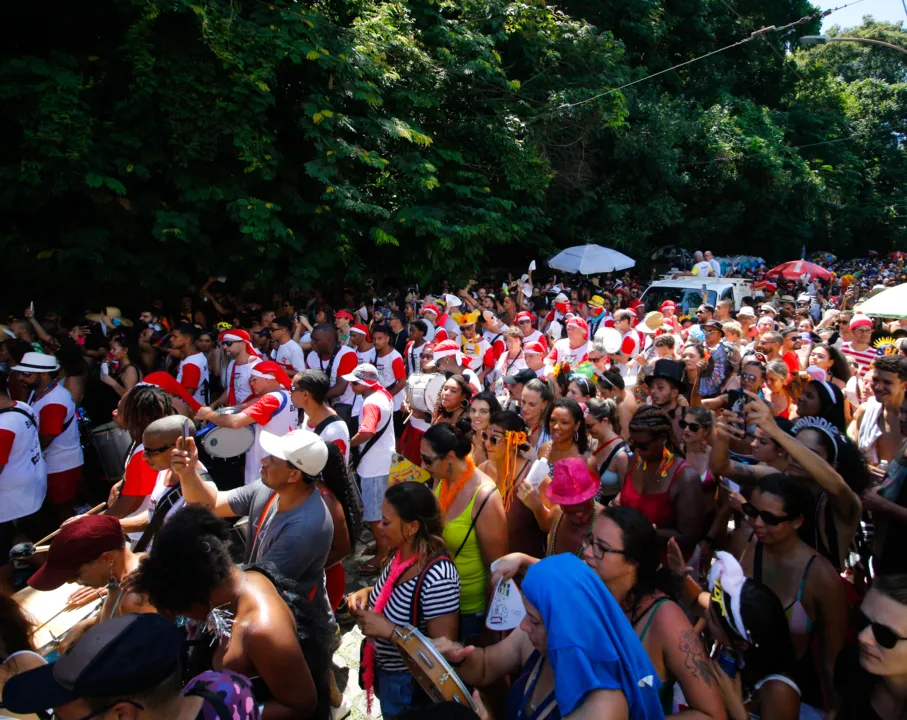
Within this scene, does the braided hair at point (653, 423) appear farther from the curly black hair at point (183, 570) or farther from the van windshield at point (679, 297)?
the van windshield at point (679, 297)

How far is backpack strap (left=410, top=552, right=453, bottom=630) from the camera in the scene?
2.82 meters

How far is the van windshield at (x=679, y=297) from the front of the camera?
1408 cm

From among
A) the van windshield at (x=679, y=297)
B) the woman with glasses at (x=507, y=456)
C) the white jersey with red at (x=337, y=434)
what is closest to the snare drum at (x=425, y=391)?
the white jersey with red at (x=337, y=434)

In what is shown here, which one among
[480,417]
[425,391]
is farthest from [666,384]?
[425,391]

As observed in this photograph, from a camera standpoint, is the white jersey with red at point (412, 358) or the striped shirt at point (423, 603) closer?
the striped shirt at point (423, 603)

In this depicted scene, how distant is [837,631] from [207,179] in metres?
10.2

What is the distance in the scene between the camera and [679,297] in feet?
48.4

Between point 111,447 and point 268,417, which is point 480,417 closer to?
point 268,417

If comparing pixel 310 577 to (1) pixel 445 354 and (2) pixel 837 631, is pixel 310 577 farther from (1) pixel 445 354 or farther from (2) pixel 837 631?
(1) pixel 445 354

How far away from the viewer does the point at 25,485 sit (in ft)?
16.0

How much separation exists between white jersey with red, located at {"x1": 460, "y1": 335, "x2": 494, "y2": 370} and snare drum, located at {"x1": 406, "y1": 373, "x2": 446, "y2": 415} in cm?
236

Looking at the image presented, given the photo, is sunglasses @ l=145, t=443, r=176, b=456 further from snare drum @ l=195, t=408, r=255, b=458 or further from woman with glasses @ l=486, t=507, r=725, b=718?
woman with glasses @ l=486, t=507, r=725, b=718

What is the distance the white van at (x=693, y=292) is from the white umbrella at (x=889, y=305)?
5.95m

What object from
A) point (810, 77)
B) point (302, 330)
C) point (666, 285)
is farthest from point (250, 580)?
point (810, 77)
